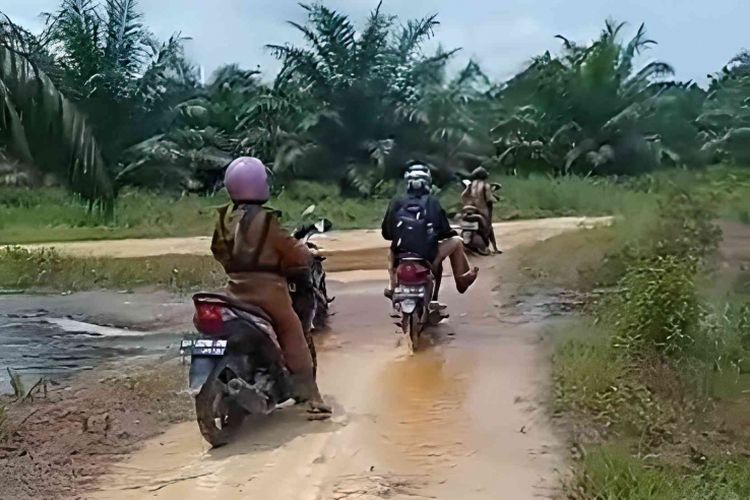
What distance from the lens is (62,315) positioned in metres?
12.0

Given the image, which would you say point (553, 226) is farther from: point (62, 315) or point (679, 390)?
point (679, 390)

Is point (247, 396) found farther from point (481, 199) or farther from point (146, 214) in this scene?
point (146, 214)

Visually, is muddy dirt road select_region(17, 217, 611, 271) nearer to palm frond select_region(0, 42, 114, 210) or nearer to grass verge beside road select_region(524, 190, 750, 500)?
grass verge beside road select_region(524, 190, 750, 500)

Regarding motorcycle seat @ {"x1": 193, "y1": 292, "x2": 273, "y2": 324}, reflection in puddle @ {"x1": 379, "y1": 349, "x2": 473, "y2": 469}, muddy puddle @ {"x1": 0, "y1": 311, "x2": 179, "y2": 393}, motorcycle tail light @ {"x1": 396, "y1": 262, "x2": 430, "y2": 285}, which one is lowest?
muddy puddle @ {"x1": 0, "y1": 311, "x2": 179, "y2": 393}

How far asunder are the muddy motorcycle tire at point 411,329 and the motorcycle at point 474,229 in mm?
6868

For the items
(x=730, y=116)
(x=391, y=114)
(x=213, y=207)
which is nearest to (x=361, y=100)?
(x=391, y=114)

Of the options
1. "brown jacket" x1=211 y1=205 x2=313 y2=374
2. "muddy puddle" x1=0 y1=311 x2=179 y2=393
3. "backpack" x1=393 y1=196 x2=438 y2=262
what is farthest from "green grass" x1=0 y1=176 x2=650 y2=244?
"brown jacket" x1=211 y1=205 x2=313 y2=374

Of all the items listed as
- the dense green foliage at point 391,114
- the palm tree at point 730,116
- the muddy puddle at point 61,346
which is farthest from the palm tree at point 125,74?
the palm tree at point 730,116

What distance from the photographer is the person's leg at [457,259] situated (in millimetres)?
9148

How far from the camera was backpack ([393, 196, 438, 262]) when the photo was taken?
28.4 feet

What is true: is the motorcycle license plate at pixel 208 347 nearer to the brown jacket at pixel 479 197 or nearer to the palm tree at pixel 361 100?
the brown jacket at pixel 479 197

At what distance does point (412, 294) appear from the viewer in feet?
27.6

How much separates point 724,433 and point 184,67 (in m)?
27.3

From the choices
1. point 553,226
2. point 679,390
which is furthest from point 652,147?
point 679,390
